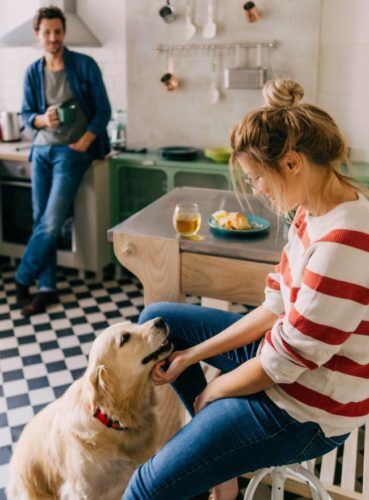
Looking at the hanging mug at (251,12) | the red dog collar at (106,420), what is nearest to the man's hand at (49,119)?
the hanging mug at (251,12)

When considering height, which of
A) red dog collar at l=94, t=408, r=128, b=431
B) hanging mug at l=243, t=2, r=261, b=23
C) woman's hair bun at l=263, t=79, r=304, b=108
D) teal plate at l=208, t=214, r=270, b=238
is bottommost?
red dog collar at l=94, t=408, r=128, b=431

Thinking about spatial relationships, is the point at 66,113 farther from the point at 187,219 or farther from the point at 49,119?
the point at 187,219

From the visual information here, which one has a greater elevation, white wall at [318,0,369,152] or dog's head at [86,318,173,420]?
white wall at [318,0,369,152]

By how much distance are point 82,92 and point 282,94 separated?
2.81 m

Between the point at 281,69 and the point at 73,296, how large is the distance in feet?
7.25

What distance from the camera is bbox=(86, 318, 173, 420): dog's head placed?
1.81 m

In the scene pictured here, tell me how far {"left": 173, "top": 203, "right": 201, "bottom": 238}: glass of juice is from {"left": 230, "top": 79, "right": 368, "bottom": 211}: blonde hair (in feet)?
2.18

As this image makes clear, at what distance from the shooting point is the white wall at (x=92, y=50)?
485 centimetres

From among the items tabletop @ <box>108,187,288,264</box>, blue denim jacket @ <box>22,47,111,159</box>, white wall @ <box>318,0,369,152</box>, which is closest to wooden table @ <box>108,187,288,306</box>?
tabletop @ <box>108,187,288,264</box>

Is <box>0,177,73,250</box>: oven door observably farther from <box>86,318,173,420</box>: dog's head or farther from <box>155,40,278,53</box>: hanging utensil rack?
<box>86,318,173,420</box>: dog's head

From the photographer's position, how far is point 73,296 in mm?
4293

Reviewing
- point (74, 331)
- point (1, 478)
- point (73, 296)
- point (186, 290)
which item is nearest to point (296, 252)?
point (186, 290)

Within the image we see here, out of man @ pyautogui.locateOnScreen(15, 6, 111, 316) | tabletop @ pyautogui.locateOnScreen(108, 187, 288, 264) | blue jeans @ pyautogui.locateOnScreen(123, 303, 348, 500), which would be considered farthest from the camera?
man @ pyautogui.locateOnScreen(15, 6, 111, 316)

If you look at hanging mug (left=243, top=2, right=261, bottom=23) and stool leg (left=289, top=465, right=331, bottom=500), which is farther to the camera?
hanging mug (left=243, top=2, right=261, bottom=23)
